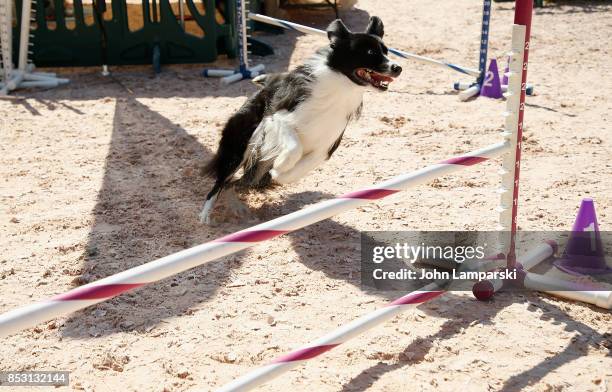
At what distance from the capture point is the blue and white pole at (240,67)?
25.3 ft

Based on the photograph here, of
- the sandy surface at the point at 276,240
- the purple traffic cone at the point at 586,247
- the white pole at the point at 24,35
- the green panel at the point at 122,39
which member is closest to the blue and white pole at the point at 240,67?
the sandy surface at the point at 276,240

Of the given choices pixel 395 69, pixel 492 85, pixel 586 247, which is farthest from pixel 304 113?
pixel 492 85

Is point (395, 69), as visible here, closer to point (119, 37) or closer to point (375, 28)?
point (375, 28)

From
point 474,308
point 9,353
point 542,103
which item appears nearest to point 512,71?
point 474,308

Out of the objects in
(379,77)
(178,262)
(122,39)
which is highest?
(379,77)

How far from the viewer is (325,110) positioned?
4.30 meters

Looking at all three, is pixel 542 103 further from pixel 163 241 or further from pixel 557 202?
pixel 163 241

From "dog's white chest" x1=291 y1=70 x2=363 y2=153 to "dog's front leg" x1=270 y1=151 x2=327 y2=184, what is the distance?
4 cm

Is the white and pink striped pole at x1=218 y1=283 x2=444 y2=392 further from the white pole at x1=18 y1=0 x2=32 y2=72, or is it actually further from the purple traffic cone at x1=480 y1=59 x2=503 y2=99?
the white pole at x1=18 y1=0 x2=32 y2=72

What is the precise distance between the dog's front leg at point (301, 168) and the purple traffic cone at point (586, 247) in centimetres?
153

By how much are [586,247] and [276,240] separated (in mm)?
1695

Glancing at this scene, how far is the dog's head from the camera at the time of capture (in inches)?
164

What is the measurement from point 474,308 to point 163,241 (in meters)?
1.86

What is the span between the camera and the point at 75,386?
2.79m
